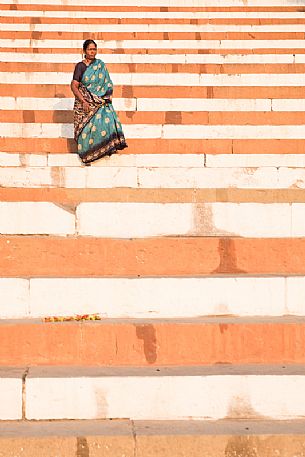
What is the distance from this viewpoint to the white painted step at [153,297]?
184 inches

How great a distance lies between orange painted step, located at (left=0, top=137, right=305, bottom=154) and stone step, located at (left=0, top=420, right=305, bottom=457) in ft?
12.1

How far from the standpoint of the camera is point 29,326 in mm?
4355

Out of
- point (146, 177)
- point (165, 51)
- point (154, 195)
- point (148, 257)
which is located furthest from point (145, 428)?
point (165, 51)

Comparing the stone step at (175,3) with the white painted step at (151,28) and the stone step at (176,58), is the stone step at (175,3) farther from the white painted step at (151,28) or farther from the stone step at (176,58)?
the stone step at (176,58)

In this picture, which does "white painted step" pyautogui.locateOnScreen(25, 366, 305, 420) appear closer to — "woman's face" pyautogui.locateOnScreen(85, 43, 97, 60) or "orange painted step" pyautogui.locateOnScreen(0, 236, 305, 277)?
"orange painted step" pyautogui.locateOnScreen(0, 236, 305, 277)

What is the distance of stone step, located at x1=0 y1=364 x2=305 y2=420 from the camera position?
404 centimetres

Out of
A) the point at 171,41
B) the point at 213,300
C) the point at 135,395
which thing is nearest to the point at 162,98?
the point at 171,41

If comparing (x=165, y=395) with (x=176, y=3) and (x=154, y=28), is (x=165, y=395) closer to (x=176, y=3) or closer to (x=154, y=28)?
(x=154, y=28)

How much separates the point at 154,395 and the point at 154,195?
6.23 feet

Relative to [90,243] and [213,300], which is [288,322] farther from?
[90,243]

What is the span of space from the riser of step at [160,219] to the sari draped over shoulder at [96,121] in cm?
166

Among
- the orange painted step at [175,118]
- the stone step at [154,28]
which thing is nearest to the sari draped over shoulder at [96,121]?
the orange painted step at [175,118]

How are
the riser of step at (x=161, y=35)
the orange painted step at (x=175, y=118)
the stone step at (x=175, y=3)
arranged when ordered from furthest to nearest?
the stone step at (x=175, y=3) → the riser of step at (x=161, y=35) → the orange painted step at (x=175, y=118)

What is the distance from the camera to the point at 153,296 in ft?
15.5
